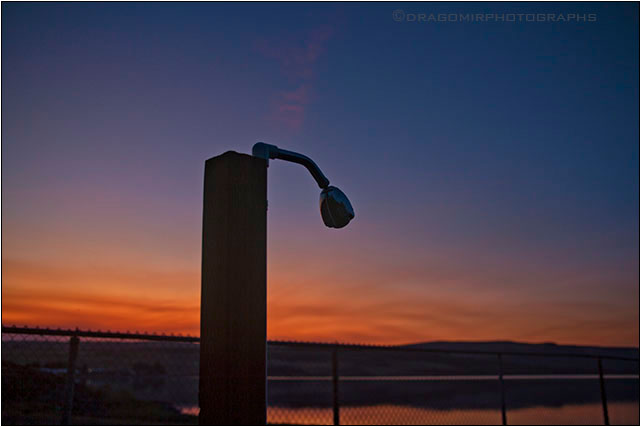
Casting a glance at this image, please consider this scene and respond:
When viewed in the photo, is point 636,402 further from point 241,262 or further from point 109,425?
point 241,262

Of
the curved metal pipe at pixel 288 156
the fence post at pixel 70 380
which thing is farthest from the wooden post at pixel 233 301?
the fence post at pixel 70 380

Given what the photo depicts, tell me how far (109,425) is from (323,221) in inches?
186

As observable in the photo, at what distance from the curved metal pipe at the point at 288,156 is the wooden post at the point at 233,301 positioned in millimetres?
225

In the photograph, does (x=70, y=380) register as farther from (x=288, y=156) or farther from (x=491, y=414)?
(x=491, y=414)

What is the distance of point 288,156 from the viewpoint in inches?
113

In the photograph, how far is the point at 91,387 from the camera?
437 inches

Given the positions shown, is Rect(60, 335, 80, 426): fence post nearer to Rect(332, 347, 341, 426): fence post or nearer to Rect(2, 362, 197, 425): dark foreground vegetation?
Rect(2, 362, 197, 425): dark foreground vegetation

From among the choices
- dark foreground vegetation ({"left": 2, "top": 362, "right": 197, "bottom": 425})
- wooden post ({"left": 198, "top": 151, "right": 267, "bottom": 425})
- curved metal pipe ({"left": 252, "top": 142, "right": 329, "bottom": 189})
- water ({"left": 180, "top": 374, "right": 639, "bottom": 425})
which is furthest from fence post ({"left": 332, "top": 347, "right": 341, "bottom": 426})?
water ({"left": 180, "top": 374, "right": 639, "bottom": 425})

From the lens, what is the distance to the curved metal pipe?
2.68 meters

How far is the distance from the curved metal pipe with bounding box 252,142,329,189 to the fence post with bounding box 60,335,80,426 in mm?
3084

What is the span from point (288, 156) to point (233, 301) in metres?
0.92

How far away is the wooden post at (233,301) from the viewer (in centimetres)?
222

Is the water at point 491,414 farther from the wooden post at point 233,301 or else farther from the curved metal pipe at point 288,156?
the wooden post at point 233,301

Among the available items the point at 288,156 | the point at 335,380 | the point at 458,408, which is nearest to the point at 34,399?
the point at 335,380
